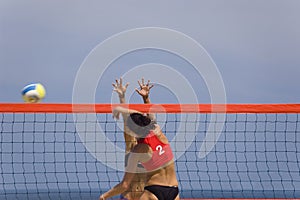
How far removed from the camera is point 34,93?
352 inches

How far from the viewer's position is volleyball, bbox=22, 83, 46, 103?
29.4 feet

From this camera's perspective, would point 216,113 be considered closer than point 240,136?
Yes

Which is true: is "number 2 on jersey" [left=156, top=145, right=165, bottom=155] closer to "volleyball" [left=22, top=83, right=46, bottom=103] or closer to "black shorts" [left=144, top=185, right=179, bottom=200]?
"black shorts" [left=144, top=185, right=179, bottom=200]

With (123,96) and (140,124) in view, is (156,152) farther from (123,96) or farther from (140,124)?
(123,96)

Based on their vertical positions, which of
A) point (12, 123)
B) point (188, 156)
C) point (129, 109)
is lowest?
point (188, 156)

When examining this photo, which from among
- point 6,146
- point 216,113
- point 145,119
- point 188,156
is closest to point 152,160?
point 145,119

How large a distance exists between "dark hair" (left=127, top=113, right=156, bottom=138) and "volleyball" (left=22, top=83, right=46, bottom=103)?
194 cm

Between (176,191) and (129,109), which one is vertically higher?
(129,109)

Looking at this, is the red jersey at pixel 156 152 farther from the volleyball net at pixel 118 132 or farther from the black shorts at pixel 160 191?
the volleyball net at pixel 118 132

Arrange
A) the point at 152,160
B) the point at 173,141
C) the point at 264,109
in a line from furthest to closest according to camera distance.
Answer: the point at 173,141 < the point at 264,109 < the point at 152,160

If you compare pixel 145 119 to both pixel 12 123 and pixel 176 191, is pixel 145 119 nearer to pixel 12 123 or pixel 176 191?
pixel 176 191

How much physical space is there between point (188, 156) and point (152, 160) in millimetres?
2139

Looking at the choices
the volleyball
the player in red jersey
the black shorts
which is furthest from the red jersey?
the volleyball

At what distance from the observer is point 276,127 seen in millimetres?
9320
